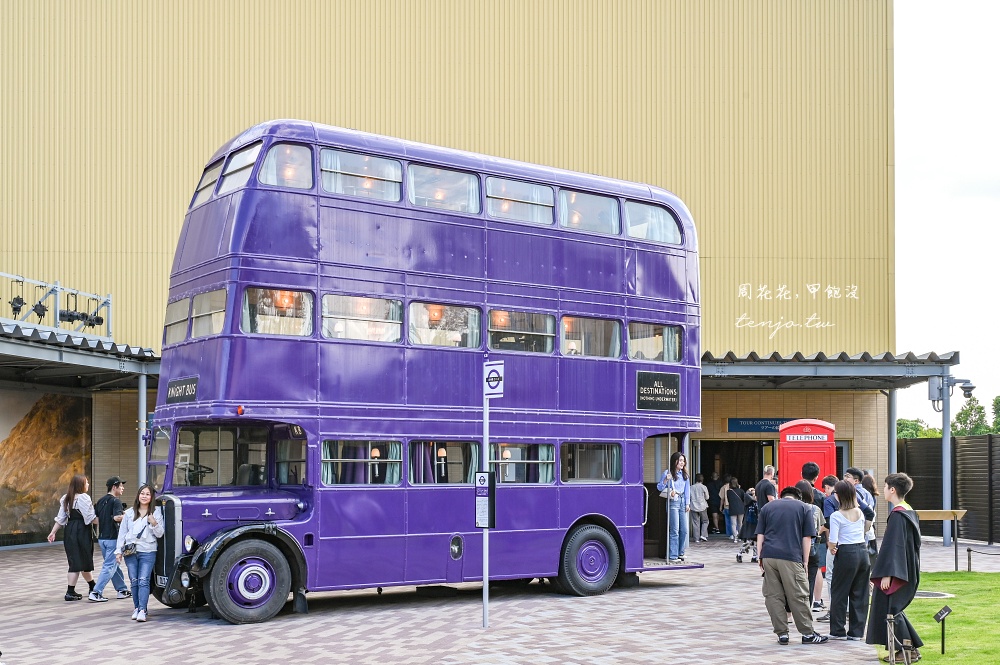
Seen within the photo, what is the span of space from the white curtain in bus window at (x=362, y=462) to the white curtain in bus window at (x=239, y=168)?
3283mm

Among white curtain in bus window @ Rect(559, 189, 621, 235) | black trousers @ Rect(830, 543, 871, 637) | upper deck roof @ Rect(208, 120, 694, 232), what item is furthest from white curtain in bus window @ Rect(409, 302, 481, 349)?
black trousers @ Rect(830, 543, 871, 637)

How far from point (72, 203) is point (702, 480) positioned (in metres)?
16.5

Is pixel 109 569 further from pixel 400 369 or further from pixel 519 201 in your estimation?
pixel 519 201

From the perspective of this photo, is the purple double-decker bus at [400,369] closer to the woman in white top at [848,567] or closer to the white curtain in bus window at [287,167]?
the white curtain in bus window at [287,167]

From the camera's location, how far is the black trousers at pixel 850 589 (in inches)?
492

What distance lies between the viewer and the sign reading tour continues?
17.6 meters

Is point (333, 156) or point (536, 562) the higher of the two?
point (333, 156)

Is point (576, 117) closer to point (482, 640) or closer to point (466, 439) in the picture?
point (466, 439)

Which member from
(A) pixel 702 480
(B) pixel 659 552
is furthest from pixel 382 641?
(A) pixel 702 480

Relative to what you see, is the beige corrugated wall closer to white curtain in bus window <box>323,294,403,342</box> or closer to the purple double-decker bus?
the purple double-decker bus

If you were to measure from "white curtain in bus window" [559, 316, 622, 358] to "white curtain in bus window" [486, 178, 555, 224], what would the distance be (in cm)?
148

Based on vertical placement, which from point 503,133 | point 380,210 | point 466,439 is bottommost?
point 466,439

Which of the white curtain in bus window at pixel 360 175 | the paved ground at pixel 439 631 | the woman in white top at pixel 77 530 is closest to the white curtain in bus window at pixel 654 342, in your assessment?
the paved ground at pixel 439 631

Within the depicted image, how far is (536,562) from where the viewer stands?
1648 centimetres
